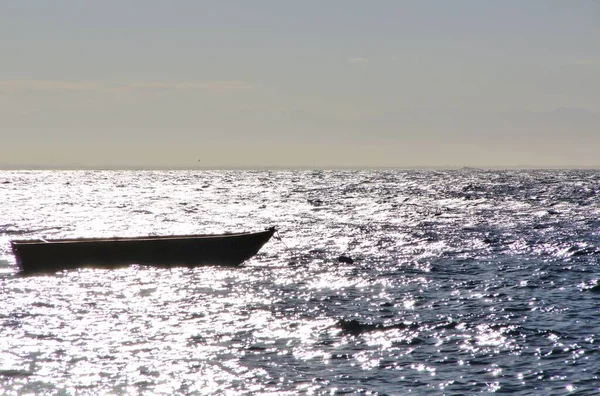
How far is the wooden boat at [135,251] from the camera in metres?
40.1

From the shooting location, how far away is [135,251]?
41.4m

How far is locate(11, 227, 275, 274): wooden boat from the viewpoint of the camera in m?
40.1

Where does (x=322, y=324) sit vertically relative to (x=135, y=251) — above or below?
below

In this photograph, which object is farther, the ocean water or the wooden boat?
the wooden boat

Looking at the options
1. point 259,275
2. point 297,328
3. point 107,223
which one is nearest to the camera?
point 297,328

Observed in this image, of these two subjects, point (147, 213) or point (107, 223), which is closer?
point (107, 223)

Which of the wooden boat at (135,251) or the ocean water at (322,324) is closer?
the ocean water at (322,324)

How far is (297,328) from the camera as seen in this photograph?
82.5 ft

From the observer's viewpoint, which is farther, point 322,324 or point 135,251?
point 135,251

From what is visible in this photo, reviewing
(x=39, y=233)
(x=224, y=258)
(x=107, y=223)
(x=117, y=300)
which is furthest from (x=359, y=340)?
(x=107, y=223)

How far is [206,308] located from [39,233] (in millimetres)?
39688

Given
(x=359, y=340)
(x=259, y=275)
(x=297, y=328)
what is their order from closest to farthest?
(x=359, y=340) → (x=297, y=328) → (x=259, y=275)

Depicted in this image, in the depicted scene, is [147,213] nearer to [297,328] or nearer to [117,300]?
[117,300]

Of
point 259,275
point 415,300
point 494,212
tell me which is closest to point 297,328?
point 415,300
